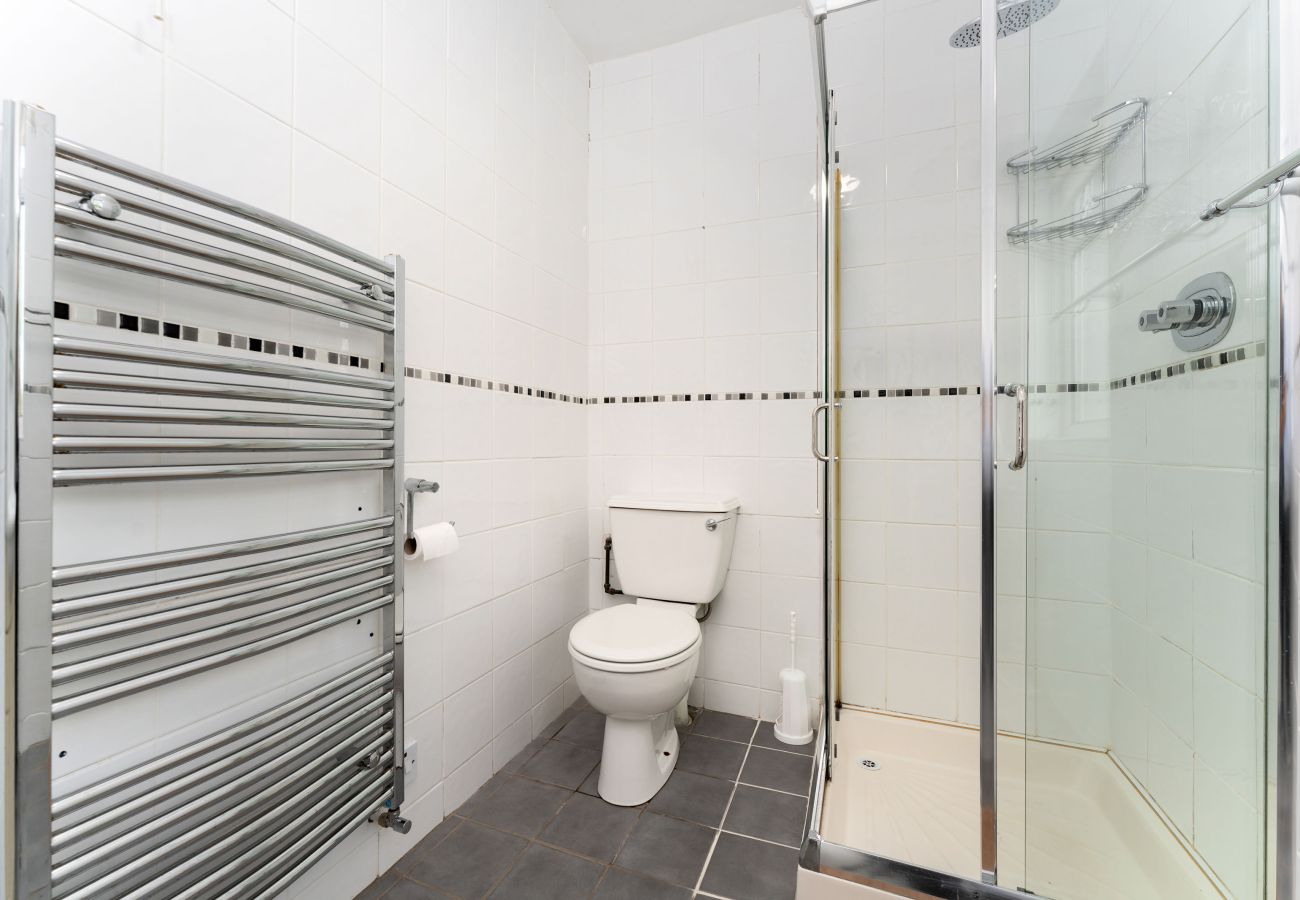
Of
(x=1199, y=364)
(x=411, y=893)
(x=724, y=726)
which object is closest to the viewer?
(x=1199, y=364)

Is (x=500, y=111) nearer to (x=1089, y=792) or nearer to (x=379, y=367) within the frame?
(x=379, y=367)

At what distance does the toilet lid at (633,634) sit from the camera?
1.48m

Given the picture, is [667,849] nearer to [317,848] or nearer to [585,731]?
[585,731]

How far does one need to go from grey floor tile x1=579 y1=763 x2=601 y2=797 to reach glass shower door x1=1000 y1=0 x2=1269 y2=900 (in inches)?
41.4

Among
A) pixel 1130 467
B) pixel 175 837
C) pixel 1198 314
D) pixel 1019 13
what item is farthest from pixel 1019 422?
pixel 175 837

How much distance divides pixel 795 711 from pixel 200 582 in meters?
1.70

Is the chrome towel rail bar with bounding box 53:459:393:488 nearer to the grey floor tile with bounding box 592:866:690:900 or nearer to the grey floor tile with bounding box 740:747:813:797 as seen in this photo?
the grey floor tile with bounding box 592:866:690:900

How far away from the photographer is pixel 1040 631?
1021 mm

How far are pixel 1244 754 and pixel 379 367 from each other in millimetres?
1722

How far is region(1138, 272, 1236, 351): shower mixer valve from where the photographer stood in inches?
34.9

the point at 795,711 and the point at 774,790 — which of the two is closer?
the point at 774,790

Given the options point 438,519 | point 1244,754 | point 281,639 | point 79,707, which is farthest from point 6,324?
point 1244,754

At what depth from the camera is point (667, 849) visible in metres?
1.39

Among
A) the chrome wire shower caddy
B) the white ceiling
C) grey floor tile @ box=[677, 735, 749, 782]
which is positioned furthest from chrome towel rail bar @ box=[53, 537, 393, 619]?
the white ceiling
